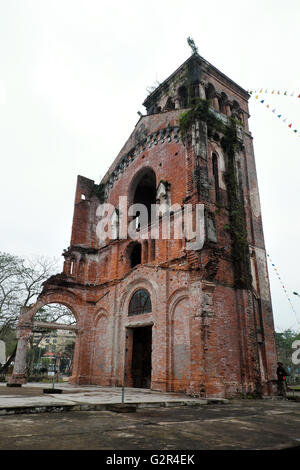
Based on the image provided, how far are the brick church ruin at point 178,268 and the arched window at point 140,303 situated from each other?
0.17ft

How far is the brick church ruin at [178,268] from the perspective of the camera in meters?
13.1

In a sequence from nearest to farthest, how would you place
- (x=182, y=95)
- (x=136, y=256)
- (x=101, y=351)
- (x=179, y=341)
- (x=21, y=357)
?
1. (x=179, y=341)
2. (x=21, y=357)
3. (x=101, y=351)
4. (x=136, y=256)
5. (x=182, y=95)

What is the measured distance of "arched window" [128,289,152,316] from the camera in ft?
52.4

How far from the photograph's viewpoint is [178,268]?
1426 cm

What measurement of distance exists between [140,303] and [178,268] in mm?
3400

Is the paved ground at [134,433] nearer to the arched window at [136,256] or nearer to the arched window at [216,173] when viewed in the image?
the arched window at [216,173]

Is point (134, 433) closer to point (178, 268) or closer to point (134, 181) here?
point (178, 268)

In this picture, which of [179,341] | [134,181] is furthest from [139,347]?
[134,181]

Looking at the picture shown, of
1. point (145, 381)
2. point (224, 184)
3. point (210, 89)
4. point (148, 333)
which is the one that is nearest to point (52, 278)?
point (148, 333)

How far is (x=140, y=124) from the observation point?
20.8 m

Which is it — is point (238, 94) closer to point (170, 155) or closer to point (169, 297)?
point (170, 155)

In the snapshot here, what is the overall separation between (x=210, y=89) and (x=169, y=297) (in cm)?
1404

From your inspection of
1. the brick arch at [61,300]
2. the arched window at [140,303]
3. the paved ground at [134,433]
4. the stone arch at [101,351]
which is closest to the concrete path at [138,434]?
the paved ground at [134,433]

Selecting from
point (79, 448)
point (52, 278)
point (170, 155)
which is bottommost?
point (79, 448)
